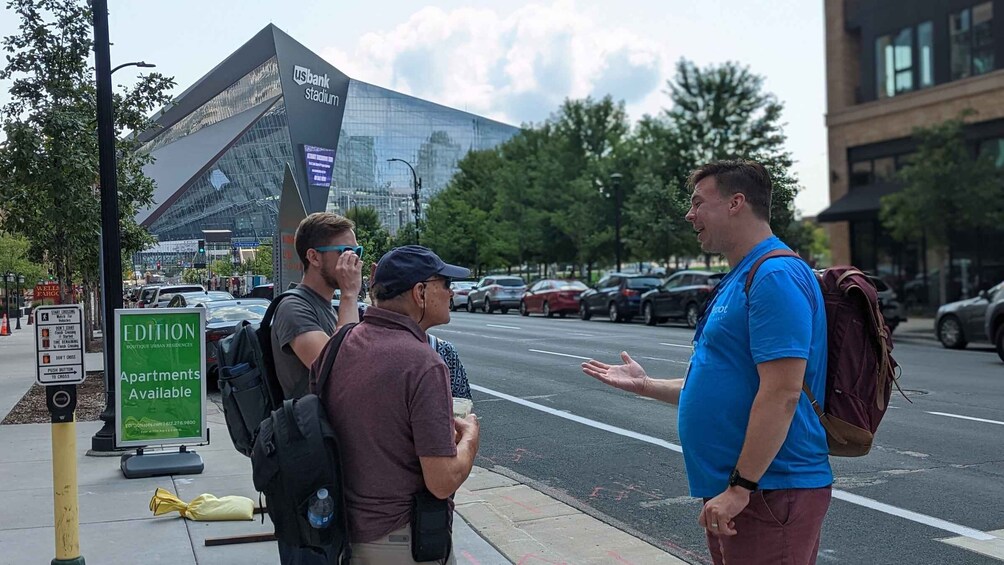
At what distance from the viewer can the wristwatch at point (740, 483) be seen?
2926 mm

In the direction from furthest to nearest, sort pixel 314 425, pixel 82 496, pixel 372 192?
pixel 372 192 < pixel 82 496 < pixel 314 425

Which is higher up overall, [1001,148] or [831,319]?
[1001,148]

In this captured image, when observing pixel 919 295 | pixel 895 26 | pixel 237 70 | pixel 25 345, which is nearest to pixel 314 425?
pixel 25 345

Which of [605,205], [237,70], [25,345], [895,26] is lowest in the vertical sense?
[25,345]

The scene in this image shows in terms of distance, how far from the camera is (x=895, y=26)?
34.0 meters

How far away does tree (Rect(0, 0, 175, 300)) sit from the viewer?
556 inches

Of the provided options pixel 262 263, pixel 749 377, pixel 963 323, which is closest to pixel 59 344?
pixel 749 377

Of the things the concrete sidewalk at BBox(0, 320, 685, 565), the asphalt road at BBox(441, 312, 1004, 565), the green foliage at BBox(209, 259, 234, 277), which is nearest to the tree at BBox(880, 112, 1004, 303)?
the asphalt road at BBox(441, 312, 1004, 565)

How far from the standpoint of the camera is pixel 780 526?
2.99 m

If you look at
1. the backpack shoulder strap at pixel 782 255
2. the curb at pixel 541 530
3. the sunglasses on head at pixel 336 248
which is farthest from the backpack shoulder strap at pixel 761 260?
the curb at pixel 541 530

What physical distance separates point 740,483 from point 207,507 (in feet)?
15.9

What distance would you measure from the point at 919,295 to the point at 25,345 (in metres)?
27.7

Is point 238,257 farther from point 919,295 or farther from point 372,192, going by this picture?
point 919,295

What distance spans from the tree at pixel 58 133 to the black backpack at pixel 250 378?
438 inches
